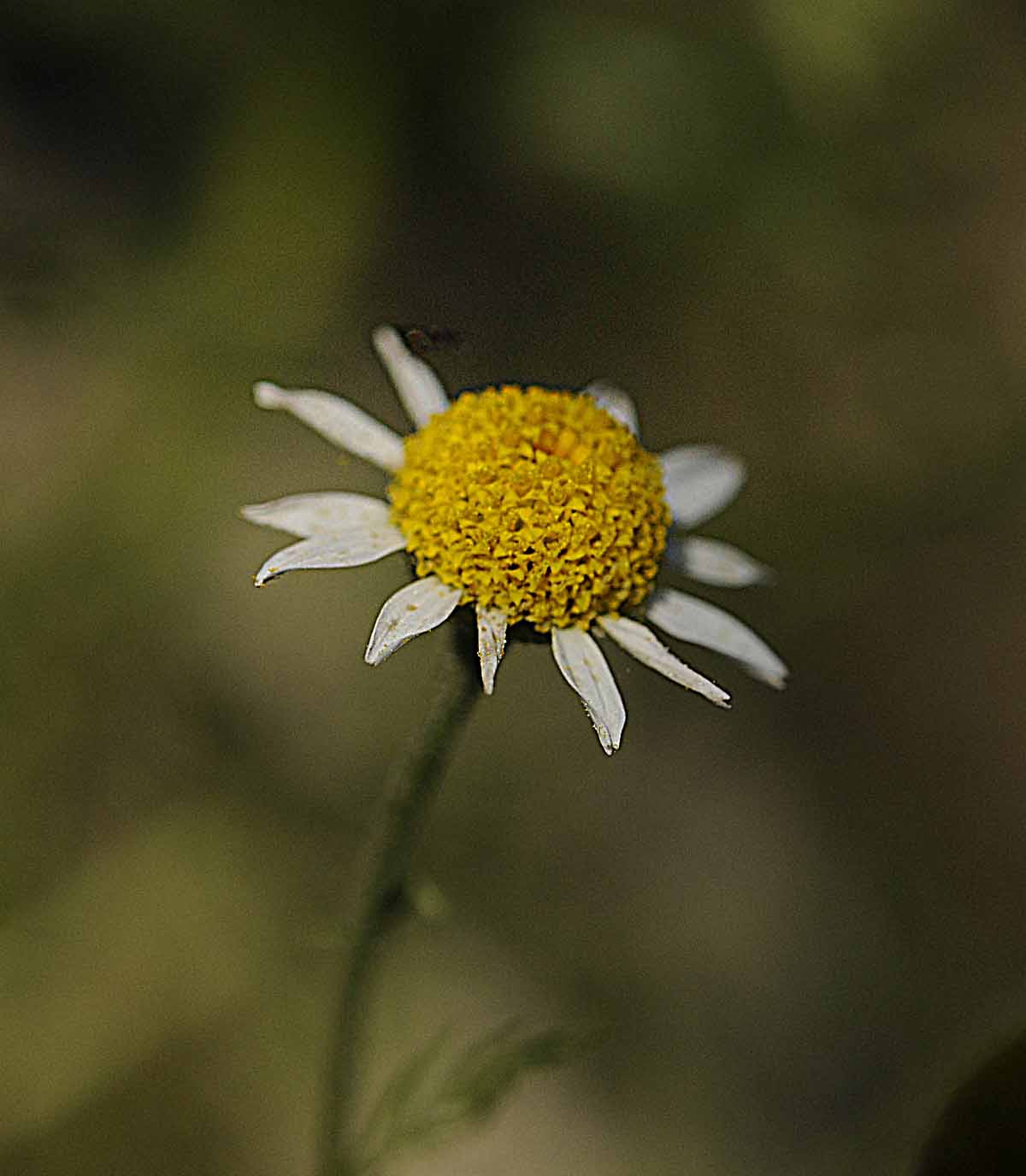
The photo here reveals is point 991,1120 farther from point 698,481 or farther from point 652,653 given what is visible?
point 698,481

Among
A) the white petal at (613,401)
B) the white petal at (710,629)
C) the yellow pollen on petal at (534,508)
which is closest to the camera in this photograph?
the yellow pollen on petal at (534,508)

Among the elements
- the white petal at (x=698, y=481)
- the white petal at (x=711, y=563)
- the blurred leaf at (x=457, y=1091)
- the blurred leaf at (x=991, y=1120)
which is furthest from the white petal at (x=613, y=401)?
the blurred leaf at (x=991, y=1120)

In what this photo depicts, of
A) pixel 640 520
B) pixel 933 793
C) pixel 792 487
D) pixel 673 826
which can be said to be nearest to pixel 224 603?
pixel 673 826

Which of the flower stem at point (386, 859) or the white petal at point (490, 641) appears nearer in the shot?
the white petal at point (490, 641)

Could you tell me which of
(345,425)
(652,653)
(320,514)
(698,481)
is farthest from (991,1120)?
(345,425)

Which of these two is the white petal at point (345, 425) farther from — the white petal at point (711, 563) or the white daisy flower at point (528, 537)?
the white petal at point (711, 563)

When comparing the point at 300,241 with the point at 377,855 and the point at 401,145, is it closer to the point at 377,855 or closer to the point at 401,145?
the point at 401,145

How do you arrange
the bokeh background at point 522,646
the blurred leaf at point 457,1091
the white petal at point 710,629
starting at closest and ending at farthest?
the white petal at point 710,629 → the blurred leaf at point 457,1091 → the bokeh background at point 522,646

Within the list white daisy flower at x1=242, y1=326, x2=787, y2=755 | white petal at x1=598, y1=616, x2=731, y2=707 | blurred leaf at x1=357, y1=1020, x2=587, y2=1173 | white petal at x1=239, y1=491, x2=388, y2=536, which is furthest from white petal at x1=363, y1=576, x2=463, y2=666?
blurred leaf at x1=357, y1=1020, x2=587, y2=1173
